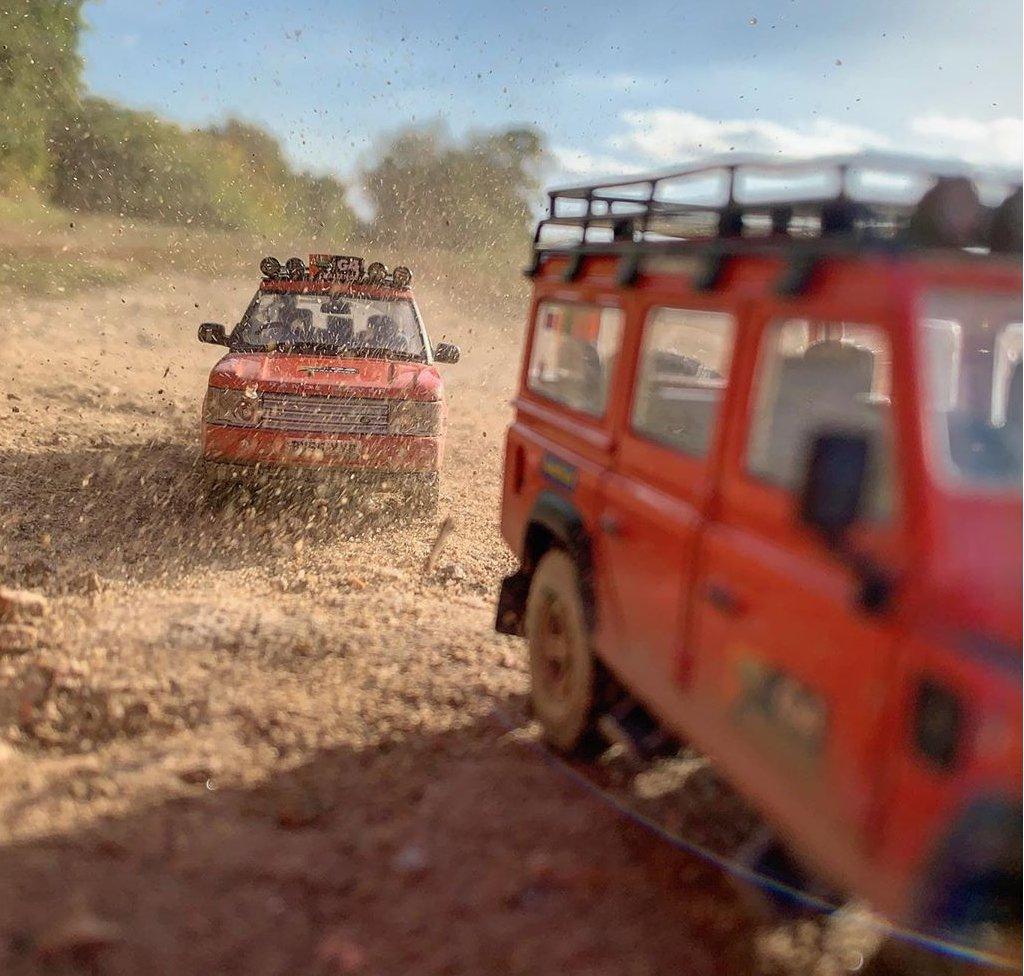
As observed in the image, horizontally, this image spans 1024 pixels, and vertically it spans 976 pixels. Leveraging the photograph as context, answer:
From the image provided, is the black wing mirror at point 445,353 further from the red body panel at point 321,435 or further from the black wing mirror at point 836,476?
the black wing mirror at point 836,476

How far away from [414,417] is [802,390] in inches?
209

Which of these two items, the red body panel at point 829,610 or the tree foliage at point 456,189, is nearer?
the red body panel at point 829,610

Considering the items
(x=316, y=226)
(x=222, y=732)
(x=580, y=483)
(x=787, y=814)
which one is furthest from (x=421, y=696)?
(x=316, y=226)

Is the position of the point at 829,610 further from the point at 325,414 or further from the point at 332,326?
the point at 332,326

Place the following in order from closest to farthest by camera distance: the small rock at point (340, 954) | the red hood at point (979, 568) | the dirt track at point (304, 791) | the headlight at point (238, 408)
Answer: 1. the red hood at point (979, 568)
2. the small rock at point (340, 954)
3. the dirt track at point (304, 791)
4. the headlight at point (238, 408)

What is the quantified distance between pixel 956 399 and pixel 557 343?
7.80ft

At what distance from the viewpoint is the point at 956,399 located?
2.50 metres

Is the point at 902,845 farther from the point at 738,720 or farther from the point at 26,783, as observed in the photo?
the point at 26,783

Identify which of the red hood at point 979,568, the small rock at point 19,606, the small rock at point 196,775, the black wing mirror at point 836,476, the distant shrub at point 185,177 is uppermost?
the distant shrub at point 185,177

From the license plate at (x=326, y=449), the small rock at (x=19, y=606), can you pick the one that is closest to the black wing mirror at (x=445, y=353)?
the license plate at (x=326, y=449)

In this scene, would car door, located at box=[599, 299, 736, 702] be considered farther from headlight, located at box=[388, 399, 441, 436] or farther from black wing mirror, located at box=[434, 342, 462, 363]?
black wing mirror, located at box=[434, 342, 462, 363]

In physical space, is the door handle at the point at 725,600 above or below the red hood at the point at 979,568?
below

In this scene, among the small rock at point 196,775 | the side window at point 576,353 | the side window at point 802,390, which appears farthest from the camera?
the side window at point 576,353

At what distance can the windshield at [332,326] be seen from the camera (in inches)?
336
